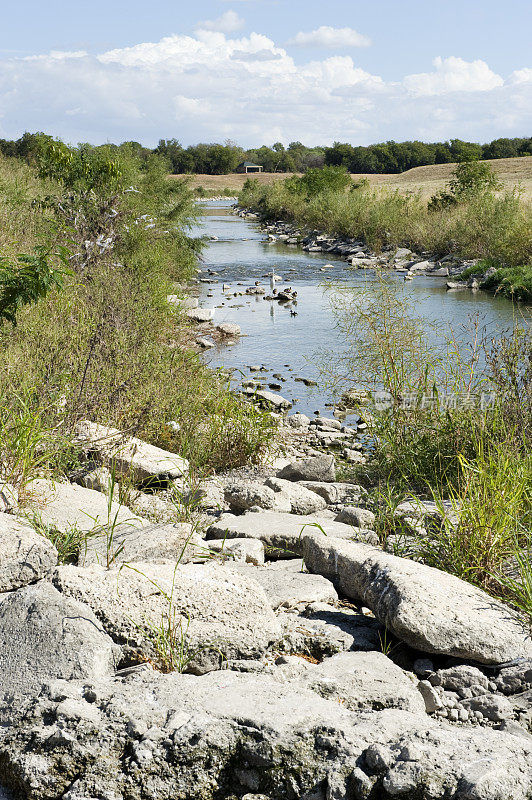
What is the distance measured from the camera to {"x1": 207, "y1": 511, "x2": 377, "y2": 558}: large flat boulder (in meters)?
4.24

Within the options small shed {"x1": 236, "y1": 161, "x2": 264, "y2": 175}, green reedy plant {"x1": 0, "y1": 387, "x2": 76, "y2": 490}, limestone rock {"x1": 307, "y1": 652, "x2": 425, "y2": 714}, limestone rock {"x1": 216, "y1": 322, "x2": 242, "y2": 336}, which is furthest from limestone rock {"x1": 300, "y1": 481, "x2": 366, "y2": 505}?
small shed {"x1": 236, "y1": 161, "x2": 264, "y2": 175}

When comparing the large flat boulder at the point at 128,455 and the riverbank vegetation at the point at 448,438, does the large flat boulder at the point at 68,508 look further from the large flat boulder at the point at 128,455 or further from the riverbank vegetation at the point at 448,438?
the riverbank vegetation at the point at 448,438

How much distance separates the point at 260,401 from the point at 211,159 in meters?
88.8

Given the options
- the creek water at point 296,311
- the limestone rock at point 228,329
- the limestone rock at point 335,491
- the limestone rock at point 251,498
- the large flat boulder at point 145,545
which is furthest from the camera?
the limestone rock at point 228,329

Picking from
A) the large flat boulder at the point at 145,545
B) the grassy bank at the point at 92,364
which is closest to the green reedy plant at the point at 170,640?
the large flat boulder at the point at 145,545

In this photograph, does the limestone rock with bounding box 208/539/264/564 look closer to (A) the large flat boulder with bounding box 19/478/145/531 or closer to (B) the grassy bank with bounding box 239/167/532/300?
(A) the large flat boulder with bounding box 19/478/145/531

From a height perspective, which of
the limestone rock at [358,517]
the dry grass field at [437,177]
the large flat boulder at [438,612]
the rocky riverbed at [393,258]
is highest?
the dry grass field at [437,177]

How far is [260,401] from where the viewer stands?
9.90 m

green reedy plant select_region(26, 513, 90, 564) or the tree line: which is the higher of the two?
the tree line

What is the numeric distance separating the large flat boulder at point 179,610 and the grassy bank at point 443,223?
42.3 ft

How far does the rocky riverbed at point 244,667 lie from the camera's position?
78.8 inches

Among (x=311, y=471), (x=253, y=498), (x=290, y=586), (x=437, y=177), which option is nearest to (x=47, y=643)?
(x=290, y=586)

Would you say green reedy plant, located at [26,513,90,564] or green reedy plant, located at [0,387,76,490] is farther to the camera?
green reedy plant, located at [0,387,76,490]

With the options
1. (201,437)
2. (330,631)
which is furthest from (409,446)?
(330,631)
